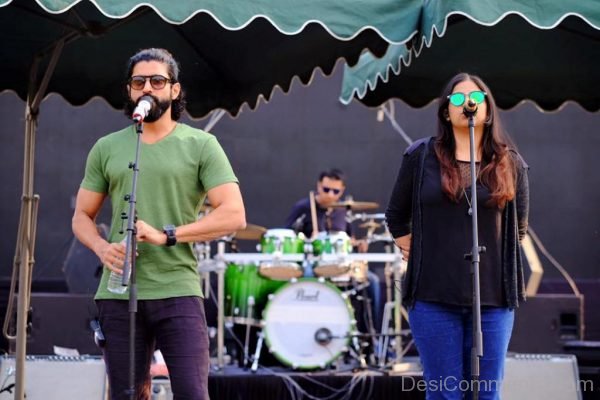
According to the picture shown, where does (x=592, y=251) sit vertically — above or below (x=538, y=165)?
below

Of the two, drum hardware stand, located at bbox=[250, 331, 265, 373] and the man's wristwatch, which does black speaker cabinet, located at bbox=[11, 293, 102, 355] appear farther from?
the man's wristwatch

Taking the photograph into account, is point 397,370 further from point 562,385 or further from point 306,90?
point 306,90

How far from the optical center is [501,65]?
736 cm

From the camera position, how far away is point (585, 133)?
436 inches

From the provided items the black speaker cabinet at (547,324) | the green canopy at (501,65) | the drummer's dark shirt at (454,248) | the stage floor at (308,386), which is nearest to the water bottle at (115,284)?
the drummer's dark shirt at (454,248)

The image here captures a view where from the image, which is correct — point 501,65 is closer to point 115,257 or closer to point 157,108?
point 157,108

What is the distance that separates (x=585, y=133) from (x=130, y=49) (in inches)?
234

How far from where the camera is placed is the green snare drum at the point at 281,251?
28.4ft

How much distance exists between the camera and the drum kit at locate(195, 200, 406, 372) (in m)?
8.55

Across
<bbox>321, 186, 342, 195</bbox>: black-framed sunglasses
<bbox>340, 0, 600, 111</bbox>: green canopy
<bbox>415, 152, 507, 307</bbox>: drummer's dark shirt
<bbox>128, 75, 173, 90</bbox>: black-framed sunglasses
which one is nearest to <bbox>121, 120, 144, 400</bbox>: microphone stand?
<bbox>128, 75, 173, 90</bbox>: black-framed sunglasses

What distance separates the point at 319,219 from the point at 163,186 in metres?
5.91

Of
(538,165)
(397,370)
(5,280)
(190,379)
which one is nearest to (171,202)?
(190,379)

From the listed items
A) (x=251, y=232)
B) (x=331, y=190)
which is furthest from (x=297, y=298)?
(x=331, y=190)

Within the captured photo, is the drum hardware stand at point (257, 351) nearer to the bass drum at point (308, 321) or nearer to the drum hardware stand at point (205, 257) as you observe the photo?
the bass drum at point (308, 321)
